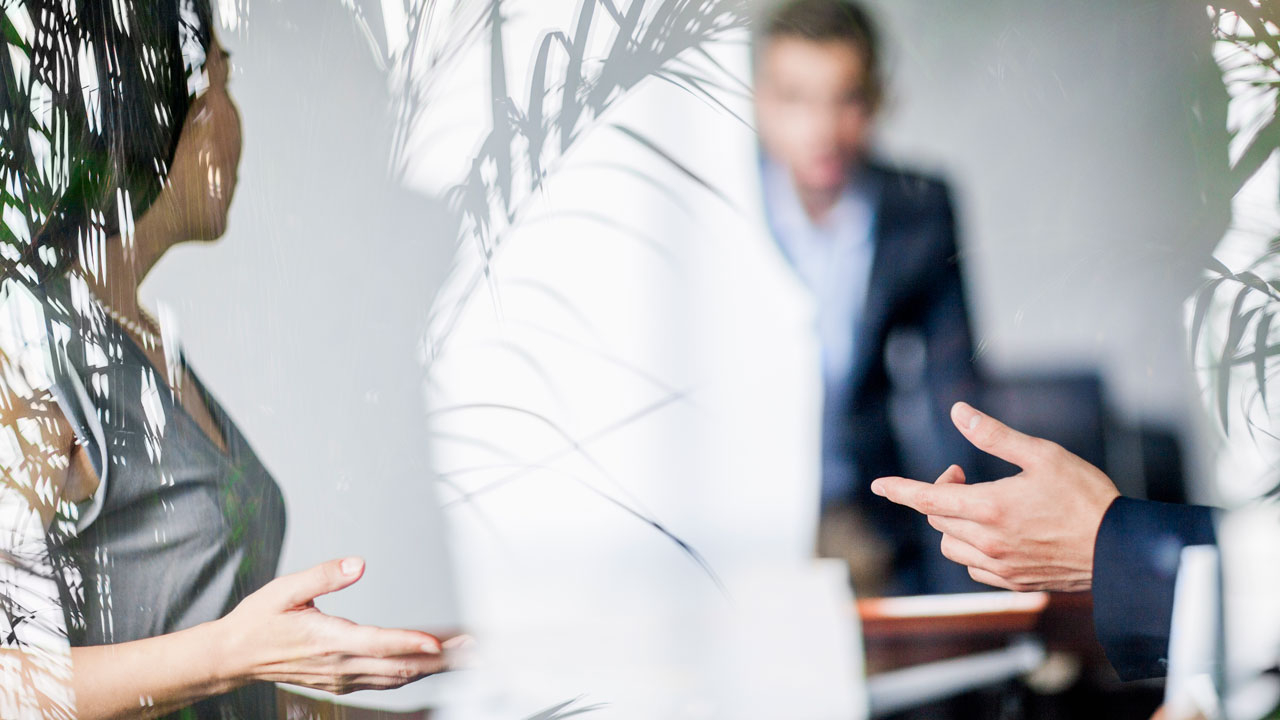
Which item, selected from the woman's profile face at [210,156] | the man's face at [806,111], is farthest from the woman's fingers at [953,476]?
the woman's profile face at [210,156]

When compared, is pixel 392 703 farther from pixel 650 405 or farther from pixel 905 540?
pixel 905 540

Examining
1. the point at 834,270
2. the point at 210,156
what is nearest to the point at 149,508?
the point at 210,156

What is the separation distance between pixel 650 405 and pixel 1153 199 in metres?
0.43

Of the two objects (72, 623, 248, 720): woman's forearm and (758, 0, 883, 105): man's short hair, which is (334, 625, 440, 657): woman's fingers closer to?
(72, 623, 248, 720): woman's forearm

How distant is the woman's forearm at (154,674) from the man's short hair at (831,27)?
741 mm

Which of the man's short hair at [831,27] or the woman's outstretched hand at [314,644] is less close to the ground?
the man's short hair at [831,27]

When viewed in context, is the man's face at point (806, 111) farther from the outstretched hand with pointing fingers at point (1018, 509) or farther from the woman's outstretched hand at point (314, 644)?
the woman's outstretched hand at point (314, 644)

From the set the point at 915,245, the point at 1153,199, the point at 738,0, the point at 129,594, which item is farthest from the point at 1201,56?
the point at 129,594

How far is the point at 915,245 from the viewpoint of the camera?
2.10 ft

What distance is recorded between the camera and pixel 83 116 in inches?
29.8

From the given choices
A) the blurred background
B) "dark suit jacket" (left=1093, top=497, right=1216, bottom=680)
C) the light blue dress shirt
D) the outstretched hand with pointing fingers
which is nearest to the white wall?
the blurred background

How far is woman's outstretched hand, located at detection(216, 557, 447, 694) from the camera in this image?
2.28ft

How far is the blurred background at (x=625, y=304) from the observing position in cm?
61

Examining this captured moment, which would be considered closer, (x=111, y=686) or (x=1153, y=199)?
(x=1153, y=199)
